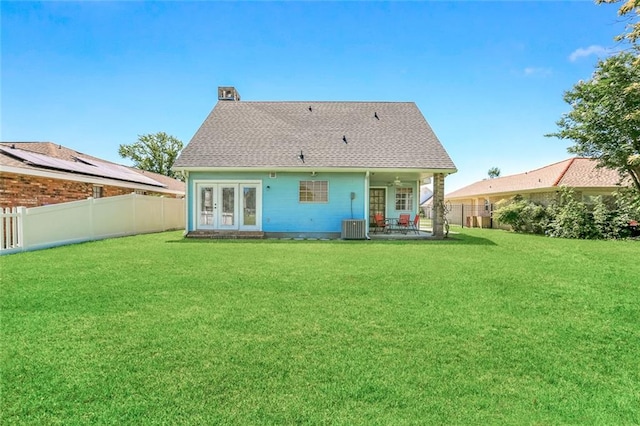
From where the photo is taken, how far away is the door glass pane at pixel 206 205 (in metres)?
14.6

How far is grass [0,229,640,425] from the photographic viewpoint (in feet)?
8.15

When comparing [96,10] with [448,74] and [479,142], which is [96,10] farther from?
[479,142]

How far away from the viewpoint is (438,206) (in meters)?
14.7

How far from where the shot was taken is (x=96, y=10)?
38.0ft

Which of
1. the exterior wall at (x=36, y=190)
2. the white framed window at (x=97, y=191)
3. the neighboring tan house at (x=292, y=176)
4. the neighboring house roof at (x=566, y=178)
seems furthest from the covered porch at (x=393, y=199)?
the white framed window at (x=97, y=191)

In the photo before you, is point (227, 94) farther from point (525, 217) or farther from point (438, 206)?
point (525, 217)

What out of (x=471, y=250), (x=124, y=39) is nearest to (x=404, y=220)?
(x=471, y=250)

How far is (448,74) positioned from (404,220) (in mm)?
7064

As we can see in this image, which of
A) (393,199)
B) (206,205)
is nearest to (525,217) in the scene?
(393,199)

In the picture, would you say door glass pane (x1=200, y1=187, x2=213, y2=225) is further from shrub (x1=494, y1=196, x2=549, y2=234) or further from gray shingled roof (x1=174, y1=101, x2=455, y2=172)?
shrub (x1=494, y1=196, x2=549, y2=234)

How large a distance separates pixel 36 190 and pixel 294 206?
1047 cm

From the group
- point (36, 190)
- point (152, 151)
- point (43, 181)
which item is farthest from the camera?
point (152, 151)

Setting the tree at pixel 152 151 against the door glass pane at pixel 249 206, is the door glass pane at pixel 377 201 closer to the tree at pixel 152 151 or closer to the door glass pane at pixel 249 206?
the door glass pane at pixel 249 206

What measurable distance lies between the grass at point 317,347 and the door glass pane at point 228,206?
293 inches
